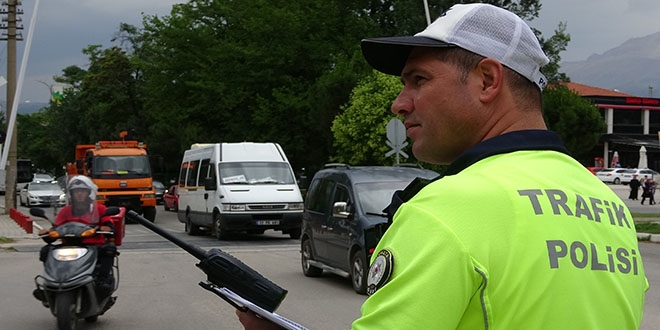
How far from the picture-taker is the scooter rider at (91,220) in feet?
30.4

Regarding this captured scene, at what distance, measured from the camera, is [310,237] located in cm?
1476

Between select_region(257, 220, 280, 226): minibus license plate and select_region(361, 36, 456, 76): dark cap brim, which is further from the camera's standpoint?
select_region(257, 220, 280, 226): minibus license plate

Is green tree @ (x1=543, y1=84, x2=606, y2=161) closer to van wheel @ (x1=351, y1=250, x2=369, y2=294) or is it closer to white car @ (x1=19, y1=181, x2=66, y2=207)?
white car @ (x1=19, y1=181, x2=66, y2=207)

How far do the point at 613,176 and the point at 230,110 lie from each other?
112 ft

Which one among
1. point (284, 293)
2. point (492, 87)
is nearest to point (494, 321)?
point (492, 87)

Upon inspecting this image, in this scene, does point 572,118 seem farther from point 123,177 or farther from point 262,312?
point 262,312

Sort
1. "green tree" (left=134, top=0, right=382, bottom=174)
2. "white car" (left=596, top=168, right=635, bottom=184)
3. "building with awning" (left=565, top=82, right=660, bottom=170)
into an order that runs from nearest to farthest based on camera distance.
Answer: "green tree" (left=134, top=0, right=382, bottom=174)
"white car" (left=596, top=168, right=635, bottom=184)
"building with awning" (left=565, top=82, right=660, bottom=170)

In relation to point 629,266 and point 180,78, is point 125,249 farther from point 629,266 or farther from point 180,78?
point 180,78

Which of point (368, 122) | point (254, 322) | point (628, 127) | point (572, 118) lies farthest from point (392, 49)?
point (628, 127)

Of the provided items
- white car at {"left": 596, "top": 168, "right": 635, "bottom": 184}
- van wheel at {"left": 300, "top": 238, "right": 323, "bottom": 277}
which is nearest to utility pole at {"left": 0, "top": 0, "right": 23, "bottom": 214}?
van wheel at {"left": 300, "top": 238, "right": 323, "bottom": 277}

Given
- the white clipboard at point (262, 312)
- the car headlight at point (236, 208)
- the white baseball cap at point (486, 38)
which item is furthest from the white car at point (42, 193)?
the white baseball cap at point (486, 38)

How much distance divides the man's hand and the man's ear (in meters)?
0.65

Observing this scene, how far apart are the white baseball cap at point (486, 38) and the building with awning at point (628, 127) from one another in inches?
3255

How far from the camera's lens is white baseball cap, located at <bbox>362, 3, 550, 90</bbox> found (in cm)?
188
